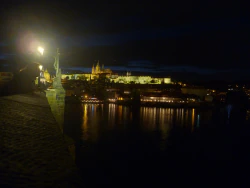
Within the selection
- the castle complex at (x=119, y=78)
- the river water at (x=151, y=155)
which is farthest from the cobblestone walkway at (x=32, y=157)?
the castle complex at (x=119, y=78)

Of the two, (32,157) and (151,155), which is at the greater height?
(32,157)

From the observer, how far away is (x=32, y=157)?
4633mm

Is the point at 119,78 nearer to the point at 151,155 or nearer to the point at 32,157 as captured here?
the point at 151,155

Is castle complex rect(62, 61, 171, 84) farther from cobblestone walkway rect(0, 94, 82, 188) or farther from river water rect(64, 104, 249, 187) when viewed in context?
cobblestone walkway rect(0, 94, 82, 188)

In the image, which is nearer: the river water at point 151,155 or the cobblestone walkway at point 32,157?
the cobblestone walkway at point 32,157

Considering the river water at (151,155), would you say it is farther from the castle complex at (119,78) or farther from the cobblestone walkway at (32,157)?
the castle complex at (119,78)

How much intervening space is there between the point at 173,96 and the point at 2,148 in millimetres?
84806

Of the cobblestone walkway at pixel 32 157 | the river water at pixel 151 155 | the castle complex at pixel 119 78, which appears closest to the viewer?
the cobblestone walkway at pixel 32 157

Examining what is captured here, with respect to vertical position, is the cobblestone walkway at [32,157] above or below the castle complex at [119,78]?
below

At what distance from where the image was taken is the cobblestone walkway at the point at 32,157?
3740 millimetres

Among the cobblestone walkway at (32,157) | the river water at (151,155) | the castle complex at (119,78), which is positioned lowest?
the river water at (151,155)

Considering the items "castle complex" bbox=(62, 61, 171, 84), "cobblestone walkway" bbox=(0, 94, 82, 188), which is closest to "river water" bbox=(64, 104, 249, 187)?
"cobblestone walkway" bbox=(0, 94, 82, 188)

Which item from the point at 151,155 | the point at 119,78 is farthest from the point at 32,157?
the point at 119,78

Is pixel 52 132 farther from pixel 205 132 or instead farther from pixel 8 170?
pixel 205 132
